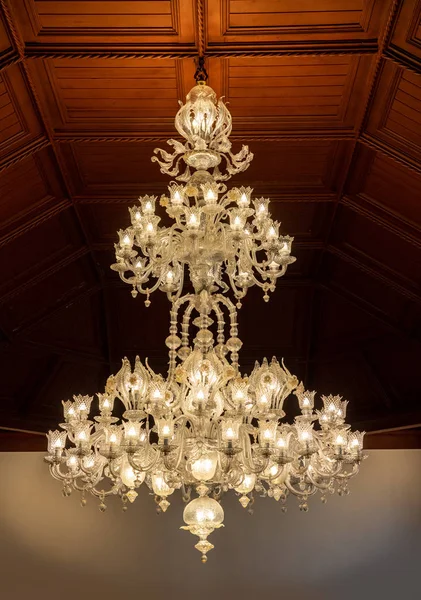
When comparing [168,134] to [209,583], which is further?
[209,583]

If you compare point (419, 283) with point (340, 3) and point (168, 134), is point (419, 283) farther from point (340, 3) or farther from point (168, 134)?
point (340, 3)

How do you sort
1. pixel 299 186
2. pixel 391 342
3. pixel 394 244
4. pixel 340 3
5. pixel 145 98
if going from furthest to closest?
pixel 391 342, pixel 394 244, pixel 299 186, pixel 145 98, pixel 340 3

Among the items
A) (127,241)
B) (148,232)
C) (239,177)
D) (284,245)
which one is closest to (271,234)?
(284,245)

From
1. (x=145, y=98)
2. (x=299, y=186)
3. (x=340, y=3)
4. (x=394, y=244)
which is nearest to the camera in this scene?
(x=340, y=3)

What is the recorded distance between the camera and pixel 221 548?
9.66m

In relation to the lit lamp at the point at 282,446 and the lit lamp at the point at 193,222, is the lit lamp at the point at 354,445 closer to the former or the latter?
the lit lamp at the point at 282,446

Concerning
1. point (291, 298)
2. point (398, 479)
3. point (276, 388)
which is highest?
point (291, 298)

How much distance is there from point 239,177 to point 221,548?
4.79m

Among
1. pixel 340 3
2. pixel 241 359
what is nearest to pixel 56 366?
pixel 241 359

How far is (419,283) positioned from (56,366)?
4464mm

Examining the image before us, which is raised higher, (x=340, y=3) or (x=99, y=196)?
(x=99, y=196)

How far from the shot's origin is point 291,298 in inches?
380

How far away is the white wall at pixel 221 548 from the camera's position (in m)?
9.46

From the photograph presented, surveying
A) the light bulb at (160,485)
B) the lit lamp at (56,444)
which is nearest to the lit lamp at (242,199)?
the light bulb at (160,485)
